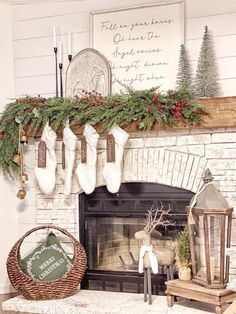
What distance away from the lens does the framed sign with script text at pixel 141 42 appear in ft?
12.0

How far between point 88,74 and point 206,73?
32.3 inches

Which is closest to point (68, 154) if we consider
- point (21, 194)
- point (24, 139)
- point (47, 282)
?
point (24, 139)

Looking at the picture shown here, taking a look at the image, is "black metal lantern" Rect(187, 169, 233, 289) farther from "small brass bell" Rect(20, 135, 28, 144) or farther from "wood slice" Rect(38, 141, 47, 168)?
"small brass bell" Rect(20, 135, 28, 144)

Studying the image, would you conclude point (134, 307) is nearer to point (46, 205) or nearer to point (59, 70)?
point (46, 205)

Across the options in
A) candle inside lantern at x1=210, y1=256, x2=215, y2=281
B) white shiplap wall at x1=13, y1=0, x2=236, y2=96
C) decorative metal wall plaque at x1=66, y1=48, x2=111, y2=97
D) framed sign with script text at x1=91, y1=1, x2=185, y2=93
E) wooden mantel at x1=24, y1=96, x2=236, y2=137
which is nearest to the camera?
candle inside lantern at x1=210, y1=256, x2=215, y2=281

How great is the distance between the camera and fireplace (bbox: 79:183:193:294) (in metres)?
3.69

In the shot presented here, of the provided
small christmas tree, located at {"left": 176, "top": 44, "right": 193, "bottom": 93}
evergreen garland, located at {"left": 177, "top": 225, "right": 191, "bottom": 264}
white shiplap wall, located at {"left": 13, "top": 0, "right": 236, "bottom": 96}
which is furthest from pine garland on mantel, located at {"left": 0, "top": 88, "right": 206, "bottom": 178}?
evergreen garland, located at {"left": 177, "top": 225, "right": 191, "bottom": 264}

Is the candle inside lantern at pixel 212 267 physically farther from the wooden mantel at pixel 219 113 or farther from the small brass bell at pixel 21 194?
the small brass bell at pixel 21 194

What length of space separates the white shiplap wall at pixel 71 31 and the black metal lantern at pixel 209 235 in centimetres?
71

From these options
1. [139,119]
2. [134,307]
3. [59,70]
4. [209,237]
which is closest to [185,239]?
[209,237]

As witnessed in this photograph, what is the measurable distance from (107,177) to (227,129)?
0.82m

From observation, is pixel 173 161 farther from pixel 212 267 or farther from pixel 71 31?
pixel 71 31

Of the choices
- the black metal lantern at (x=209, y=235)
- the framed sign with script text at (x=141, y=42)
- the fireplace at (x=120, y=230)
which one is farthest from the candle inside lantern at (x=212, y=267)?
the framed sign with script text at (x=141, y=42)

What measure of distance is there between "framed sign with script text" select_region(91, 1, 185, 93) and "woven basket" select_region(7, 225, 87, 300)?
118cm
